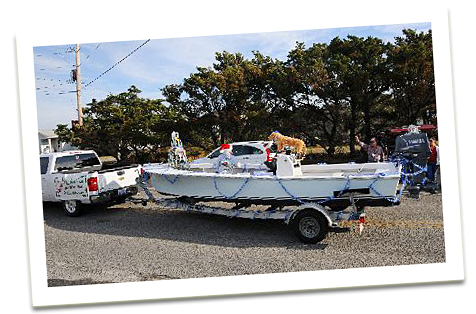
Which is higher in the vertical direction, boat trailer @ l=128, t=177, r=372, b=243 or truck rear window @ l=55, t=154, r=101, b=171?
truck rear window @ l=55, t=154, r=101, b=171

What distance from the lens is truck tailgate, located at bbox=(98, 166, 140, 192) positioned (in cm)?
718

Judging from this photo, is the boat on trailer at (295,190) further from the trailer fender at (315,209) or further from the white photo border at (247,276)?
the white photo border at (247,276)

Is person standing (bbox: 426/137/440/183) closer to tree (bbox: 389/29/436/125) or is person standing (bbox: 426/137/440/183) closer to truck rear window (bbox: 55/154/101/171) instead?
tree (bbox: 389/29/436/125)

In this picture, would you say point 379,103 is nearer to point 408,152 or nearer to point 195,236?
point 408,152

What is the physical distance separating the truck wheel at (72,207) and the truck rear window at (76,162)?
2.38 feet

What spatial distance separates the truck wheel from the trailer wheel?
4176mm

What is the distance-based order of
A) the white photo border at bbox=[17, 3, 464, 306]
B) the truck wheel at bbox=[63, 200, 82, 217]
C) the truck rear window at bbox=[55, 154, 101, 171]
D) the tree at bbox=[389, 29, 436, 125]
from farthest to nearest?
1. the tree at bbox=[389, 29, 436, 125]
2. the truck rear window at bbox=[55, 154, 101, 171]
3. the truck wheel at bbox=[63, 200, 82, 217]
4. the white photo border at bbox=[17, 3, 464, 306]

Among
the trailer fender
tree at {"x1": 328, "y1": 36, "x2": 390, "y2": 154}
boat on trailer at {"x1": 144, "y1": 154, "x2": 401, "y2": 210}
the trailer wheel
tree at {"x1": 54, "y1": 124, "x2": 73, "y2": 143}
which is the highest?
tree at {"x1": 328, "y1": 36, "x2": 390, "y2": 154}

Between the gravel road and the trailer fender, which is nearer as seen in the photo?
the gravel road

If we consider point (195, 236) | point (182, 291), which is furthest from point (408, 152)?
point (182, 291)

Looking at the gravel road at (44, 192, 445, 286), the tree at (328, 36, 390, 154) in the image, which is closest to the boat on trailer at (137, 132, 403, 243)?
the gravel road at (44, 192, 445, 286)

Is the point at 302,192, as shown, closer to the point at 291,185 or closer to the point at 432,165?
the point at 291,185

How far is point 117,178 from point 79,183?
66 cm

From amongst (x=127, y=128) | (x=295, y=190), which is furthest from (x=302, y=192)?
(x=127, y=128)
